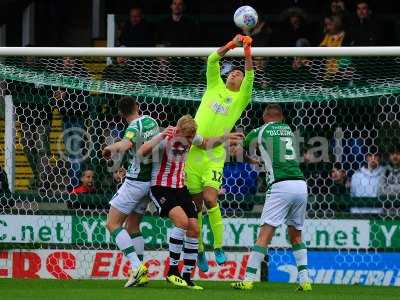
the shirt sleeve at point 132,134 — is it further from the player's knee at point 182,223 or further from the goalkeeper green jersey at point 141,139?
the player's knee at point 182,223

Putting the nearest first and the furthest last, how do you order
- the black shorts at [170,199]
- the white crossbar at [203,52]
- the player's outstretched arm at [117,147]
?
the player's outstretched arm at [117,147], the black shorts at [170,199], the white crossbar at [203,52]

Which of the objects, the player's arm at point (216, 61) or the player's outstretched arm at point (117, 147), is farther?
the player's arm at point (216, 61)

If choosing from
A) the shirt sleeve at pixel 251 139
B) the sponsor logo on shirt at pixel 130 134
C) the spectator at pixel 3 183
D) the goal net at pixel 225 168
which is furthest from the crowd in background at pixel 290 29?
the sponsor logo on shirt at pixel 130 134

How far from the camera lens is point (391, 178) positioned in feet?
41.6

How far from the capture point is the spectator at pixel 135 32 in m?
A: 15.8

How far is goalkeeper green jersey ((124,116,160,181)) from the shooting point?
10805 millimetres

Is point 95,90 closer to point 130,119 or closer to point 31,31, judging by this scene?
point 130,119

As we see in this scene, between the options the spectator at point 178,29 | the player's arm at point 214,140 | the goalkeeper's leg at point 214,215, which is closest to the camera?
the player's arm at point 214,140

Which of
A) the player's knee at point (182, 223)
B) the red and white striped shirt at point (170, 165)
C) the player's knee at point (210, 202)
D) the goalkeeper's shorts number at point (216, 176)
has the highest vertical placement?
the red and white striped shirt at point (170, 165)

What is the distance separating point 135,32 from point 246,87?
4.72 meters

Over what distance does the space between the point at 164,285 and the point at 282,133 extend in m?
1.98

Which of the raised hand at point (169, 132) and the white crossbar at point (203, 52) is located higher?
the white crossbar at point (203, 52)

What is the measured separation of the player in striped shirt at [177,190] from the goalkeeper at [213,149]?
0.51 m

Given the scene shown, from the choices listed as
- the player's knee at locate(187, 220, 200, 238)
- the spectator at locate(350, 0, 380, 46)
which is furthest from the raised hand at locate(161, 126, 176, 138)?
the spectator at locate(350, 0, 380, 46)
